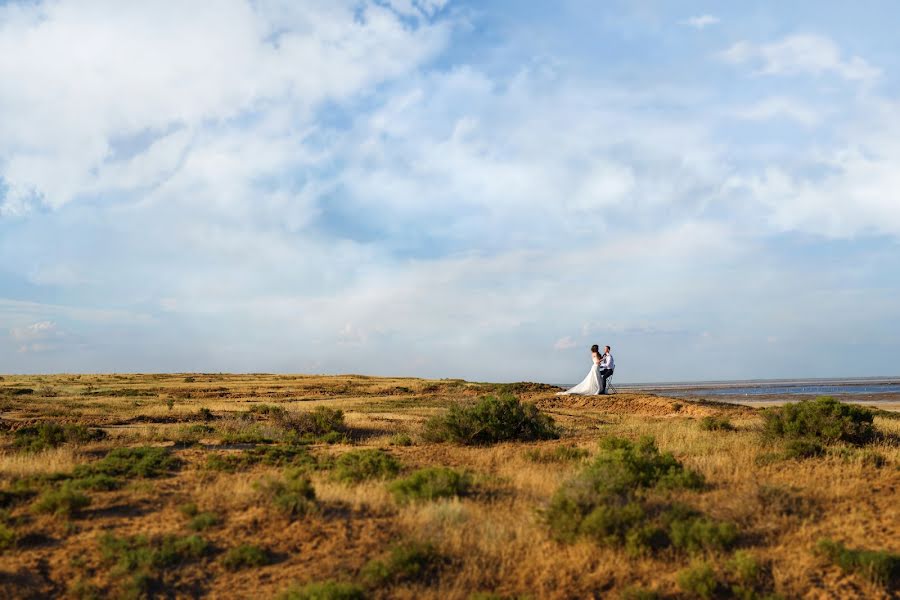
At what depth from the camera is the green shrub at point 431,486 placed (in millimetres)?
10391

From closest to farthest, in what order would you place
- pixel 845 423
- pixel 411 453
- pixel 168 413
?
pixel 411 453 < pixel 845 423 < pixel 168 413

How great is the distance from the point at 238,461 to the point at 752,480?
33.6ft

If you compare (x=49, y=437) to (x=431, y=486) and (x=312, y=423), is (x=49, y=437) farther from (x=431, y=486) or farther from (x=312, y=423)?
(x=431, y=486)

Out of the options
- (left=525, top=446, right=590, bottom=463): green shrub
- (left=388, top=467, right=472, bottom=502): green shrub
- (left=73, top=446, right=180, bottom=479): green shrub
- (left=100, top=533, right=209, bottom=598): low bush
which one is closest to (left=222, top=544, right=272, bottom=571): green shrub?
(left=100, top=533, right=209, bottom=598): low bush

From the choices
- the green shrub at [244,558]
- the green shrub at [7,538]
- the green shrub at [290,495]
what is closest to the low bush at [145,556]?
the green shrub at [244,558]

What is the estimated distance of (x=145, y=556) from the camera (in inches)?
313

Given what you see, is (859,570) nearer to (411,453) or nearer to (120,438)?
(411,453)

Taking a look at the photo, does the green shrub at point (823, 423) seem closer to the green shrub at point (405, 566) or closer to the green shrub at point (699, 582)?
the green shrub at point (699, 582)

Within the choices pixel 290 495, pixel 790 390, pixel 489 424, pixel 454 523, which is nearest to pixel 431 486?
pixel 454 523

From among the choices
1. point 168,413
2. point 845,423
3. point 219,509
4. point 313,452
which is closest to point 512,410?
point 313,452

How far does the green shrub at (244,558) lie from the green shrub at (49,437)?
10.1m

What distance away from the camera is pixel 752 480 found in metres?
11.6

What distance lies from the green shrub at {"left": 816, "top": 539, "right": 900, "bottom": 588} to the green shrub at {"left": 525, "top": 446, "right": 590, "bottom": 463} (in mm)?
6678

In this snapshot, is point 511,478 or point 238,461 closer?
point 511,478
